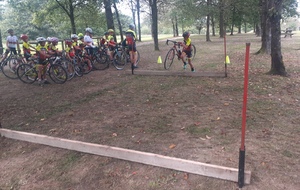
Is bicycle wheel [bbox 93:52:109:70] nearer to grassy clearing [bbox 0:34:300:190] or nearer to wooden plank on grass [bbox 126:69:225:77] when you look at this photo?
wooden plank on grass [bbox 126:69:225:77]

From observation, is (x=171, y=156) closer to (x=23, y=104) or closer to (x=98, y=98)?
(x=98, y=98)

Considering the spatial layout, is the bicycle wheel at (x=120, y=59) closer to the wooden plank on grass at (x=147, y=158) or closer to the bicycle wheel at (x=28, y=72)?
the bicycle wheel at (x=28, y=72)

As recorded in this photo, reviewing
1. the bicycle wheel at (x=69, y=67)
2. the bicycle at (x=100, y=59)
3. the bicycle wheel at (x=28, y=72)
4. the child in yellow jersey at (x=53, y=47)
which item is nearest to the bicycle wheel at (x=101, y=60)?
the bicycle at (x=100, y=59)

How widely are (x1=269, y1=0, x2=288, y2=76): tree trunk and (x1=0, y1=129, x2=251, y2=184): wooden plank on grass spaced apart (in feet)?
20.0

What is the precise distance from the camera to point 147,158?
3.34 meters

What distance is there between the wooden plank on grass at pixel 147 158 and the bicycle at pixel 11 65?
263 inches

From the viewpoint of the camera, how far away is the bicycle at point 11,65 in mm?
9978

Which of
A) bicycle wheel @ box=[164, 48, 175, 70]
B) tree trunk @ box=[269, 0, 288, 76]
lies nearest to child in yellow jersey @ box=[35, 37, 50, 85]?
bicycle wheel @ box=[164, 48, 175, 70]

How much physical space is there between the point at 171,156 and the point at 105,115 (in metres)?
2.20

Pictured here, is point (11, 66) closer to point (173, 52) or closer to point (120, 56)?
point (120, 56)

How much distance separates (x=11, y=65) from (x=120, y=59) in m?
4.45

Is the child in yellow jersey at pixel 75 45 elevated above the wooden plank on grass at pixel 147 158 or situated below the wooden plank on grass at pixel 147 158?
above

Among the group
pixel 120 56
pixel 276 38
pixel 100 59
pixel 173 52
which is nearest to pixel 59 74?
pixel 100 59

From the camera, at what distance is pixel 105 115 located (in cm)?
528
